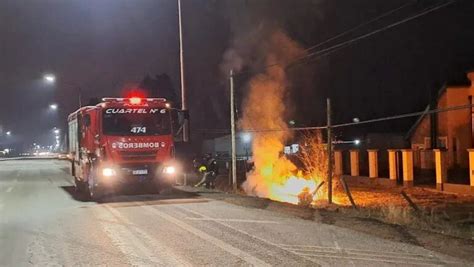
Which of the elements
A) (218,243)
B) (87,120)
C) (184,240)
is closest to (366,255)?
(218,243)

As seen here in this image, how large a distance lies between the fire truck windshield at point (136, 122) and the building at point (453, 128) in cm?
1558

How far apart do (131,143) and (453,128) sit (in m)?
19.8

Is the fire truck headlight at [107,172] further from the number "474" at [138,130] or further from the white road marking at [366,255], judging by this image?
the white road marking at [366,255]

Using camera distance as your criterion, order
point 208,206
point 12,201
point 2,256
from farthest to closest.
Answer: point 12,201, point 208,206, point 2,256

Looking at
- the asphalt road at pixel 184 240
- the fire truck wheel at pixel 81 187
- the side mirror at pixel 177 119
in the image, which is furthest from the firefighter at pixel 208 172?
the asphalt road at pixel 184 240

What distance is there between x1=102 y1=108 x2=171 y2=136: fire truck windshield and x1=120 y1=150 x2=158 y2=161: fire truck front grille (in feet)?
1.80

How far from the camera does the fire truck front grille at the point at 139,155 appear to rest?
17.3 meters

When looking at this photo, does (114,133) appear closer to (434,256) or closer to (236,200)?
(236,200)

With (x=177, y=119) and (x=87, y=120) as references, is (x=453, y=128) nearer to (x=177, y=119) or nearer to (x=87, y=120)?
(x=177, y=119)

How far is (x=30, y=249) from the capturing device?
9.45 meters

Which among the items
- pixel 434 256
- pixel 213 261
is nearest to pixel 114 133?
pixel 213 261

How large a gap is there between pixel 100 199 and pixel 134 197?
109 cm

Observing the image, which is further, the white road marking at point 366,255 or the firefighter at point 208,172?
the firefighter at point 208,172

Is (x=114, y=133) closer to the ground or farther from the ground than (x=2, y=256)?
farther from the ground
